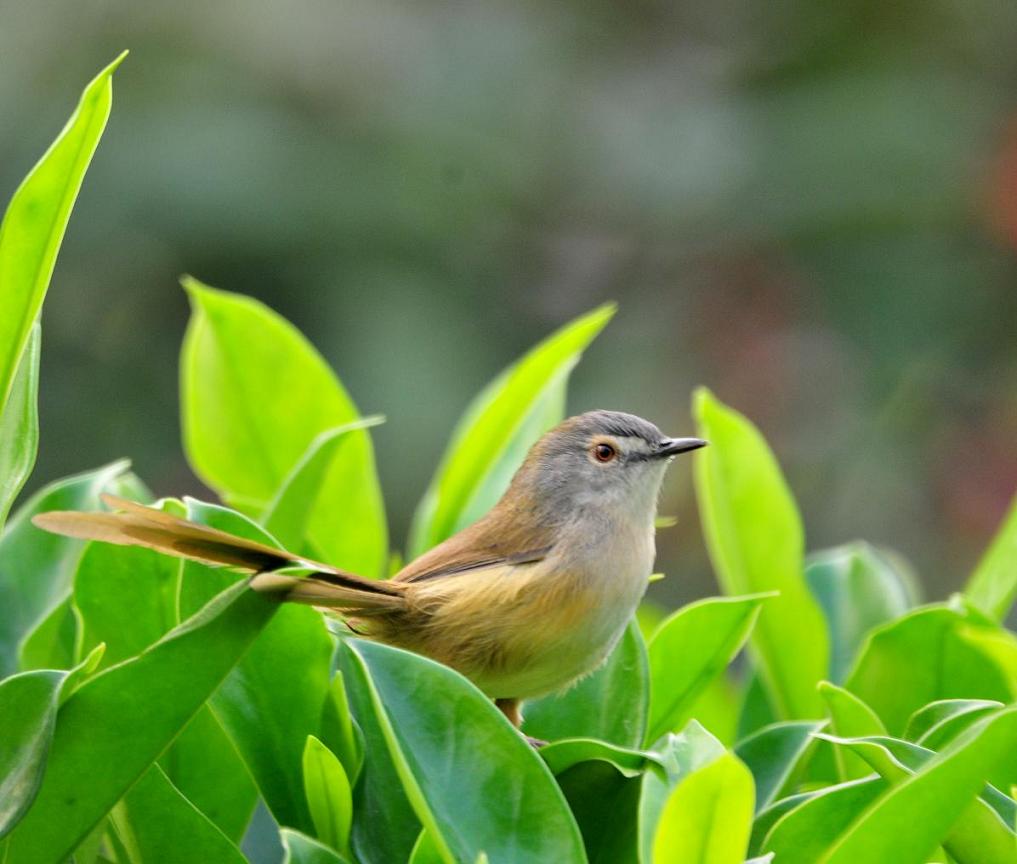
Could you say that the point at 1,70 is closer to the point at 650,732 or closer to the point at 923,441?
the point at 923,441

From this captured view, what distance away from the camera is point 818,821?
1.38 m

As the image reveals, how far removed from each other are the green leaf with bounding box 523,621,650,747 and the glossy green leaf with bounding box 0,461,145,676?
66 centimetres

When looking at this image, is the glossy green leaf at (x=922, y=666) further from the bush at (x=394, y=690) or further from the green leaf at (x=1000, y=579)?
the green leaf at (x=1000, y=579)

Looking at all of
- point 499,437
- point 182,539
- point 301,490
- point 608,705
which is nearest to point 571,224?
point 499,437

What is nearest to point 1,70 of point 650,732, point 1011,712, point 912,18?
point 912,18

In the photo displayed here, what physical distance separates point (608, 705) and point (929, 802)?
675 millimetres

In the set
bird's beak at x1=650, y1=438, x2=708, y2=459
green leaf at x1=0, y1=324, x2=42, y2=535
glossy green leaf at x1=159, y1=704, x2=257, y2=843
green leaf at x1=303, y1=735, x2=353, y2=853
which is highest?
green leaf at x1=0, y1=324, x2=42, y2=535

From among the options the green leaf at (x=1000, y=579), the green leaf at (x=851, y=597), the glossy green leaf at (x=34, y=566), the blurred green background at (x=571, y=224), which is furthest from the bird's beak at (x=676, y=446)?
the blurred green background at (x=571, y=224)

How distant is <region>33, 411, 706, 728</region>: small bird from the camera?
1.99 m

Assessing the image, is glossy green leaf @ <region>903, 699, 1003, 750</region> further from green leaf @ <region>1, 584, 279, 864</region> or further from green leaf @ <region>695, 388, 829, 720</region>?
green leaf @ <region>1, 584, 279, 864</region>

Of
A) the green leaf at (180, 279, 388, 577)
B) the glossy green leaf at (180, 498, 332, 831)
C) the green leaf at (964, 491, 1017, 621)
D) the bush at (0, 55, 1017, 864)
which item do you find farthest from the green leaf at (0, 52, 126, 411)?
the green leaf at (964, 491, 1017, 621)

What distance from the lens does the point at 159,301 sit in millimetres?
5809

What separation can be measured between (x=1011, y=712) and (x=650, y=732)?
2.51ft

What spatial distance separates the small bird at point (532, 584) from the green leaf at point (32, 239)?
42 centimetres
